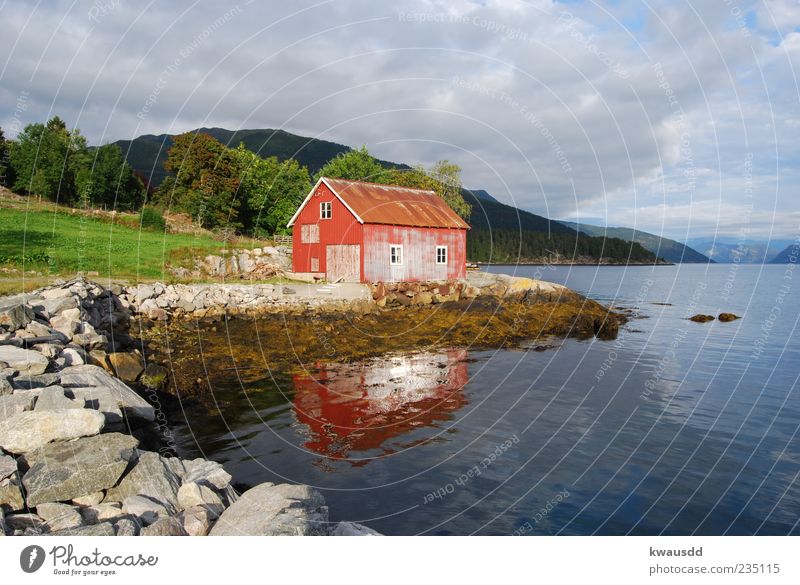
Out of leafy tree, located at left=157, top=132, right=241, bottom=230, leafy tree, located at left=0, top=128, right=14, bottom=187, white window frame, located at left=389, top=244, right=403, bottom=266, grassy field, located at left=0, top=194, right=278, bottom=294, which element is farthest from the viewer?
leafy tree, located at left=0, top=128, right=14, bottom=187

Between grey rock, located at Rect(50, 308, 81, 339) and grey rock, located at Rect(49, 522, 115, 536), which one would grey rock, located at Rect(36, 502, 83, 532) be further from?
grey rock, located at Rect(50, 308, 81, 339)

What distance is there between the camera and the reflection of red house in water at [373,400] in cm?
1316

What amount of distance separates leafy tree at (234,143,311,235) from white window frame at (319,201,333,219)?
1938 centimetres

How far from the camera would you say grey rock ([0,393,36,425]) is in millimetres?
8906

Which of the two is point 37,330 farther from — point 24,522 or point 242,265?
point 242,265

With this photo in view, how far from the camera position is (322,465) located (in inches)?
446

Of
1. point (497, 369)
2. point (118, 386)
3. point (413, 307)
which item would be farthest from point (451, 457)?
point (413, 307)

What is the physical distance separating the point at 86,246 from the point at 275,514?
3379 centimetres

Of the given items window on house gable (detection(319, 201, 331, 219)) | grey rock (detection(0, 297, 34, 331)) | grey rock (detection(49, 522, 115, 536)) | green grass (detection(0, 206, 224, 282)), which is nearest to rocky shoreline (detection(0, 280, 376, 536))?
grey rock (detection(49, 522, 115, 536))

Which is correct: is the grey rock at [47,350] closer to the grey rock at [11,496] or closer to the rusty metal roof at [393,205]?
the grey rock at [11,496]

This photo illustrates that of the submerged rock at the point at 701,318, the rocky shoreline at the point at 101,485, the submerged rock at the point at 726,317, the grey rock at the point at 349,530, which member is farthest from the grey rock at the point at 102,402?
the submerged rock at the point at 726,317

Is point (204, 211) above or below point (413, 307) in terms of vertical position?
above
